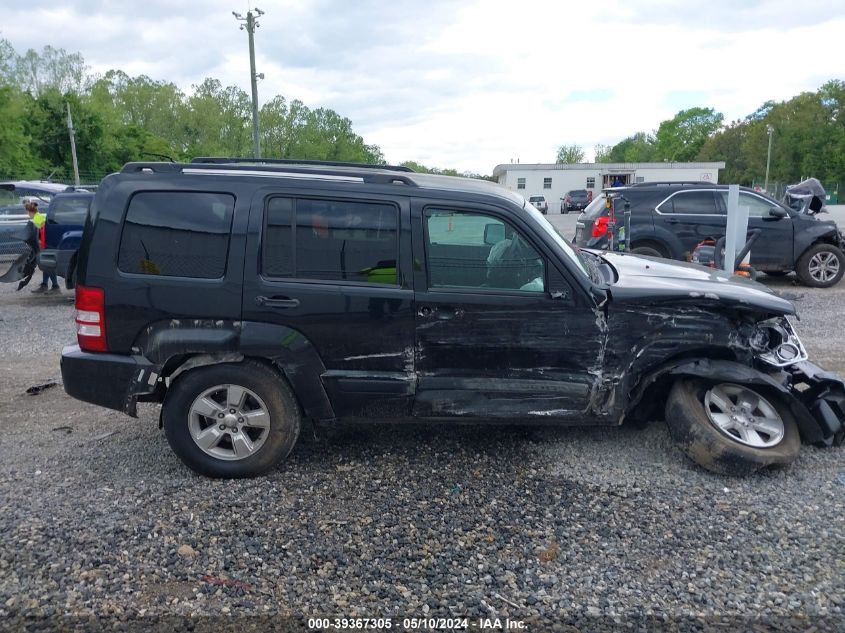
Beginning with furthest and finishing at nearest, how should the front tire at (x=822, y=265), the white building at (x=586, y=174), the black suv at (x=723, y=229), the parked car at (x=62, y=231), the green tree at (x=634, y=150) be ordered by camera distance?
the green tree at (x=634, y=150) → the white building at (x=586, y=174) → the front tire at (x=822, y=265) → the black suv at (x=723, y=229) → the parked car at (x=62, y=231)

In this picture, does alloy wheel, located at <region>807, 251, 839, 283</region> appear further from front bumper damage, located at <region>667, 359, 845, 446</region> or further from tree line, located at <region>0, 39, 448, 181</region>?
tree line, located at <region>0, 39, 448, 181</region>

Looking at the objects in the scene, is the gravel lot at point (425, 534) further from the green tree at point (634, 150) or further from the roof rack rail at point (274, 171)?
the green tree at point (634, 150)

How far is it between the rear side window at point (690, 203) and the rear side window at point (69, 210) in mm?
9636

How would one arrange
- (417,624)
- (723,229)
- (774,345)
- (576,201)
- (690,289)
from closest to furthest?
(417,624) < (690,289) < (774,345) < (723,229) < (576,201)

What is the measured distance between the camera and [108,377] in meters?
4.20

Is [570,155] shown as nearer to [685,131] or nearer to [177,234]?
[685,131]

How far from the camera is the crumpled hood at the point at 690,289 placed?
4160 mm

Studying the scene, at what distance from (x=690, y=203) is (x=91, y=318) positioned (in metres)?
9.72

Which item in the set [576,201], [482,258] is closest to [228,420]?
[482,258]

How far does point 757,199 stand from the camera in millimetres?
11352

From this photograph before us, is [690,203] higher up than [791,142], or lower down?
lower down

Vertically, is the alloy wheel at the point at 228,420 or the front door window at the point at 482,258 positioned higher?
the front door window at the point at 482,258

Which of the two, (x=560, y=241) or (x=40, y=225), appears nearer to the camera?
(x=560, y=241)

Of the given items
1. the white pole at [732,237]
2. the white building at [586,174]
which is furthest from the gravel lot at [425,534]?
the white building at [586,174]
